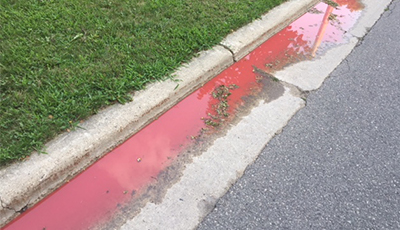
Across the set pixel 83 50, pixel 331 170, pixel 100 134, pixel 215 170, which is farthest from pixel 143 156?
pixel 331 170

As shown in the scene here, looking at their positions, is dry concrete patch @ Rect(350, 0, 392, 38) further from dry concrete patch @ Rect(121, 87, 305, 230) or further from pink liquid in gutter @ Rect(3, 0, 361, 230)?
dry concrete patch @ Rect(121, 87, 305, 230)

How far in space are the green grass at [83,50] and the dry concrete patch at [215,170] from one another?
0.85 metres

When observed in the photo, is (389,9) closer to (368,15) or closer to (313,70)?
(368,15)

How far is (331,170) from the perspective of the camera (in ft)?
7.15

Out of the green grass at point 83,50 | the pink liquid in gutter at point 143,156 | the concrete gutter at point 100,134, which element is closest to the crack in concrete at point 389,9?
the pink liquid in gutter at point 143,156

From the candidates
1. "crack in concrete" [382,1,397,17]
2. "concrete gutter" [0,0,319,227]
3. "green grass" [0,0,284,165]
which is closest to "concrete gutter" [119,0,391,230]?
"concrete gutter" [0,0,319,227]

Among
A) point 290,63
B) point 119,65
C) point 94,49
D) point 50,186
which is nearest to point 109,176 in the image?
point 50,186

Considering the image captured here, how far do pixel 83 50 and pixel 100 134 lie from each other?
1.04m

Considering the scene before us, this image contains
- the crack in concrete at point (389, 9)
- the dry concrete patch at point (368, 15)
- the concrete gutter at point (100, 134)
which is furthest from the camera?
the crack in concrete at point (389, 9)

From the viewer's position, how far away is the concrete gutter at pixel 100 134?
1817mm

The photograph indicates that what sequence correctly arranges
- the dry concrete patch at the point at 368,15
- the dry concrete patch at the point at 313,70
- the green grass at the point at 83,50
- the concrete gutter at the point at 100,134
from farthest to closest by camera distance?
the dry concrete patch at the point at 368,15 < the dry concrete patch at the point at 313,70 < the green grass at the point at 83,50 < the concrete gutter at the point at 100,134

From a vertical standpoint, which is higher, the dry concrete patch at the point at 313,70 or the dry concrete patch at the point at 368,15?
the dry concrete patch at the point at 313,70

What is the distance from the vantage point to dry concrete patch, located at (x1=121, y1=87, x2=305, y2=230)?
1.83m

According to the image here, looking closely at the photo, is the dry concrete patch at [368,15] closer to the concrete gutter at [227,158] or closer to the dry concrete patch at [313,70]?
the dry concrete patch at [313,70]
